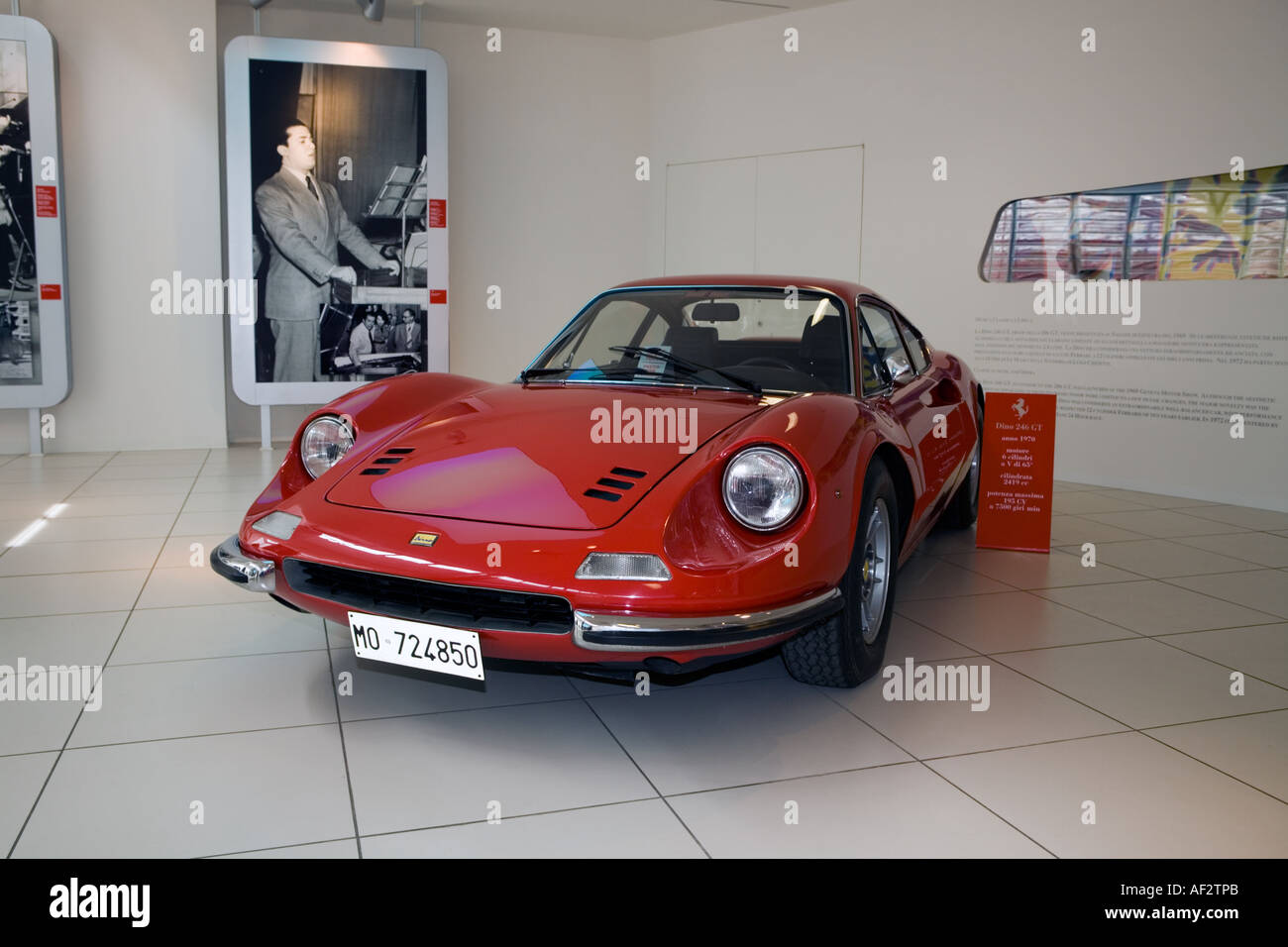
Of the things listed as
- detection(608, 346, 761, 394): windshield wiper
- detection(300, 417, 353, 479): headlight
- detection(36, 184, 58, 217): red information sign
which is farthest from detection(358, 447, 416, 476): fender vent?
detection(36, 184, 58, 217): red information sign

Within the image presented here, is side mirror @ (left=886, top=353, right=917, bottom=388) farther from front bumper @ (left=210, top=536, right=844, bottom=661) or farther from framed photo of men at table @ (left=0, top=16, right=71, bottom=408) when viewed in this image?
framed photo of men at table @ (left=0, top=16, right=71, bottom=408)

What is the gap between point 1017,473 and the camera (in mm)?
4414

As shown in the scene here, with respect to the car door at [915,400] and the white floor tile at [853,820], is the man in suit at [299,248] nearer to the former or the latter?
the car door at [915,400]

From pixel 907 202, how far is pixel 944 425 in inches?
149

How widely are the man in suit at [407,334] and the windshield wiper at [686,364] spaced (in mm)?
4367

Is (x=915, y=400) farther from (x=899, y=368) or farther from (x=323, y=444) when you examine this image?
(x=323, y=444)

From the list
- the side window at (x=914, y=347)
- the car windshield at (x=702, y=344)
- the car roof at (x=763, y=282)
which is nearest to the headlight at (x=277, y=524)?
the car windshield at (x=702, y=344)

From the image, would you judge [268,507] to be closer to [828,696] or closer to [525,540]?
[525,540]

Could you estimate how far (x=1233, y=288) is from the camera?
5.59m

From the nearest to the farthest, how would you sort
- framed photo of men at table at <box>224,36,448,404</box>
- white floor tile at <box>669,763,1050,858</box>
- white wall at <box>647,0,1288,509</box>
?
white floor tile at <box>669,763,1050,858</box>, white wall at <box>647,0,1288,509</box>, framed photo of men at table at <box>224,36,448,404</box>

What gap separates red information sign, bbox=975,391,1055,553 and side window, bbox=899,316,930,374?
20.8 inches

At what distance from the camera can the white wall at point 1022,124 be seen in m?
5.54

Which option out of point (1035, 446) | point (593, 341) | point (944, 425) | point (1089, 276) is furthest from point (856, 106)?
point (593, 341)

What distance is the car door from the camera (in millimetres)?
3102
